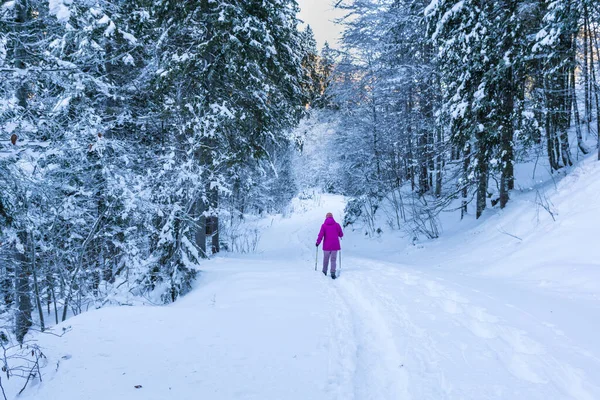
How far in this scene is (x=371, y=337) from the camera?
14.9 feet

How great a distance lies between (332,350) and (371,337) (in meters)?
0.76

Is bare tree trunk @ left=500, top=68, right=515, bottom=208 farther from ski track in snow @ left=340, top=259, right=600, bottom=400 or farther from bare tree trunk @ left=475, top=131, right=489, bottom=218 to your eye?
ski track in snow @ left=340, top=259, right=600, bottom=400

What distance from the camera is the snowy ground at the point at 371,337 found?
321 cm

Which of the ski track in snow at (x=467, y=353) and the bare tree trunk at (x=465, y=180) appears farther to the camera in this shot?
the bare tree trunk at (x=465, y=180)

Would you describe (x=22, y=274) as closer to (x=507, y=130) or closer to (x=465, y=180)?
(x=465, y=180)

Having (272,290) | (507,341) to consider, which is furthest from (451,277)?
(272,290)

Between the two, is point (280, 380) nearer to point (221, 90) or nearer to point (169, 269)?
point (169, 269)

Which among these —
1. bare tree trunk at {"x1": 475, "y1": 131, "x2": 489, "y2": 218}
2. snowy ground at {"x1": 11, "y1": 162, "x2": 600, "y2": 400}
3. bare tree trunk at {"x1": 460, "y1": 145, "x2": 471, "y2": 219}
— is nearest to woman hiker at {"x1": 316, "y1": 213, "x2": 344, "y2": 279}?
snowy ground at {"x1": 11, "y1": 162, "x2": 600, "y2": 400}

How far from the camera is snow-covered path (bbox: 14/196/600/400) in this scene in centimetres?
317

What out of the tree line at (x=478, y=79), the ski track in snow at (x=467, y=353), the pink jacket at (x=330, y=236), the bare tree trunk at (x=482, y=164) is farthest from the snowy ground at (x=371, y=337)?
the tree line at (x=478, y=79)

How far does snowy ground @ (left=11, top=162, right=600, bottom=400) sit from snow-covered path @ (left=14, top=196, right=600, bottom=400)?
0.02 meters

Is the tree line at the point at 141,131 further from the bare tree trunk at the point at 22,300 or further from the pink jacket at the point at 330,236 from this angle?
the pink jacket at the point at 330,236

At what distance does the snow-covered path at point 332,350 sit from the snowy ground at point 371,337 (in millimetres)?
17

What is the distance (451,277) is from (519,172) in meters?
9.35
